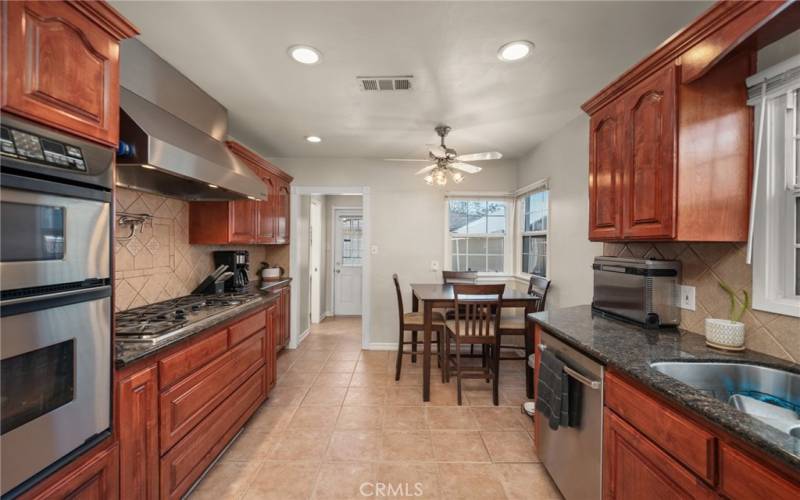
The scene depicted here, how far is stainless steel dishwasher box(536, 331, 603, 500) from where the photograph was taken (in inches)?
53.9

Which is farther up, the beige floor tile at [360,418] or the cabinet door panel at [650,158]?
the cabinet door panel at [650,158]

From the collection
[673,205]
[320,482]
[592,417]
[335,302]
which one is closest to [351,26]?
[673,205]

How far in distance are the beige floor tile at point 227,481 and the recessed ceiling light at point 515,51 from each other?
9.50 feet

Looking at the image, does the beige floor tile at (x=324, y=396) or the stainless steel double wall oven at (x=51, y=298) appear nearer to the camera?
the stainless steel double wall oven at (x=51, y=298)

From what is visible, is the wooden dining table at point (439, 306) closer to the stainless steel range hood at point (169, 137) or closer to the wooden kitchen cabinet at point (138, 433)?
the stainless steel range hood at point (169, 137)

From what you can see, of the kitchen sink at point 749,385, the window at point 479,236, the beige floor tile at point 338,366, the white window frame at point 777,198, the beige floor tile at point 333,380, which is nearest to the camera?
the kitchen sink at point 749,385

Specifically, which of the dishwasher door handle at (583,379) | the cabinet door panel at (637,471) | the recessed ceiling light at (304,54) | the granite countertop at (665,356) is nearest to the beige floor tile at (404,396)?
the granite countertop at (665,356)

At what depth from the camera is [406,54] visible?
1877mm

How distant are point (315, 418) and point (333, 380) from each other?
709 mm

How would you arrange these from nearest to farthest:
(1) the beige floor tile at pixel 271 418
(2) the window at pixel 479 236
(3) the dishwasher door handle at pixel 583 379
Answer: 1. (3) the dishwasher door handle at pixel 583 379
2. (1) the beige floor tile at pixel 271 418
3. (2) the window at pixel 479 236

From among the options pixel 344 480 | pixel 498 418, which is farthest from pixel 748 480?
pixel 498 418

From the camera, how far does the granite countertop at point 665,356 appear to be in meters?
0.77

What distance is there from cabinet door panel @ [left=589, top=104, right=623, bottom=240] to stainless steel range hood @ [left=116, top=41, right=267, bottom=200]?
238cm

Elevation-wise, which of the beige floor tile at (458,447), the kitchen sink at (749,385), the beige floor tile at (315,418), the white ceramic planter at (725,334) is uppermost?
the white ceramic planter at (725,334)
